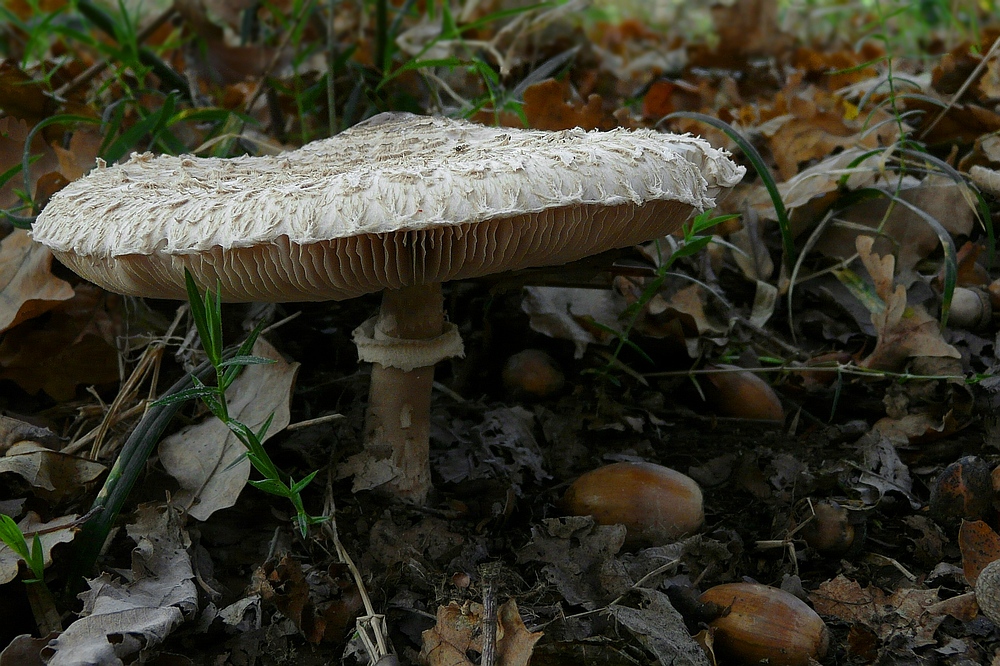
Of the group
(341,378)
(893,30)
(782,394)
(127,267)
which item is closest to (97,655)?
(127,267)

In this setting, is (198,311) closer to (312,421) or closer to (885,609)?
(312,421)

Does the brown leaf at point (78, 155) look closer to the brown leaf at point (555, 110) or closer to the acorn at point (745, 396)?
the brown leaf at point (555, 110)

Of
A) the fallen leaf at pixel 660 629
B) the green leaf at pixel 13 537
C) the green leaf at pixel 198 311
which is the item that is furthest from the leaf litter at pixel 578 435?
the green leaf at pixel 198 311

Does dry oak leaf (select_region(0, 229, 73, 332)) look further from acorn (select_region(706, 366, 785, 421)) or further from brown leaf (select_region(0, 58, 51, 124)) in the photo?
acorn (select_region(706, 366, 785, 421))

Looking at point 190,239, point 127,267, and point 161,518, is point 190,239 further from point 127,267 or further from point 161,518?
point 161,518

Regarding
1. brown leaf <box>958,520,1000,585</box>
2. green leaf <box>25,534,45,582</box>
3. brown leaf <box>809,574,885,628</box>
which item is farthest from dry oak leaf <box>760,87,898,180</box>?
green leaf <box>25,534,45,582</box>
